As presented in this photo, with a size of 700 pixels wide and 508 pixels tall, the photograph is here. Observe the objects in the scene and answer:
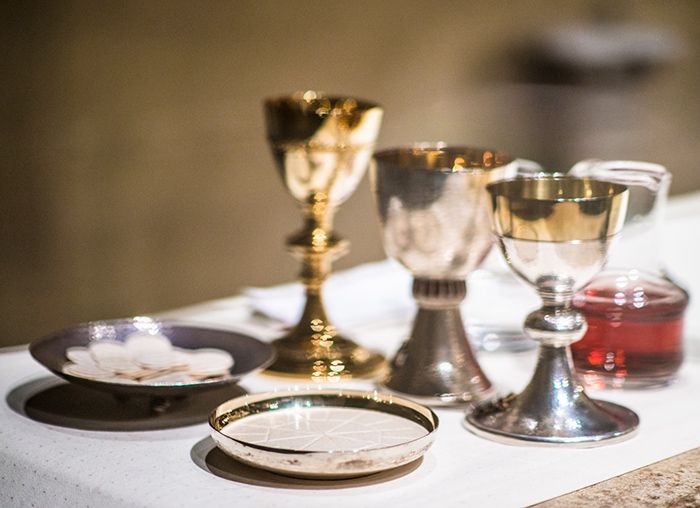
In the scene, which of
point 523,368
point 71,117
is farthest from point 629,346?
point 71,117

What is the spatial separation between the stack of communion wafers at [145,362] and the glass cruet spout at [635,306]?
284 mm

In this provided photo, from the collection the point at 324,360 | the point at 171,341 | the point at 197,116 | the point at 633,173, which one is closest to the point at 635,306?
the point at 633,173

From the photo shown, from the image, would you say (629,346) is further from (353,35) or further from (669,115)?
(669,115)

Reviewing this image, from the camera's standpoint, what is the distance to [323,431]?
0.72 m

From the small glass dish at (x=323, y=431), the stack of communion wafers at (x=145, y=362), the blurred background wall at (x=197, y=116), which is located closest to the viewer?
the small glass dish at (x=323, y=431)

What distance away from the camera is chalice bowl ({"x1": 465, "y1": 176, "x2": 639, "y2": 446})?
705 mm

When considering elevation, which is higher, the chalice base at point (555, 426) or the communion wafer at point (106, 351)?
the communion wafer at point (106, 351)

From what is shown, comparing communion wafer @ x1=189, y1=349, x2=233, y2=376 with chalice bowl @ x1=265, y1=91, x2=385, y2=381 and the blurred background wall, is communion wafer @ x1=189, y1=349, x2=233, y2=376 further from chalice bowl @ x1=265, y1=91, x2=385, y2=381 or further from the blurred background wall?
the blurred background wall

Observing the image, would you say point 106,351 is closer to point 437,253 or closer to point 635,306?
point 437,253

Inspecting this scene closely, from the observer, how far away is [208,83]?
2031 millimetres

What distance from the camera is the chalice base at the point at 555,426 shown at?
74 centimetres

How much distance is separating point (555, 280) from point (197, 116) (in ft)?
4.56

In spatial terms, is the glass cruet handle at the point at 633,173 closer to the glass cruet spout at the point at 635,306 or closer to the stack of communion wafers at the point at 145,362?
the glass cruet spout at the point at 635,306

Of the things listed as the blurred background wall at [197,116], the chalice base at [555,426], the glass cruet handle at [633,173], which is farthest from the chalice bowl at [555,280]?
the blurred background wall at [197,116]
